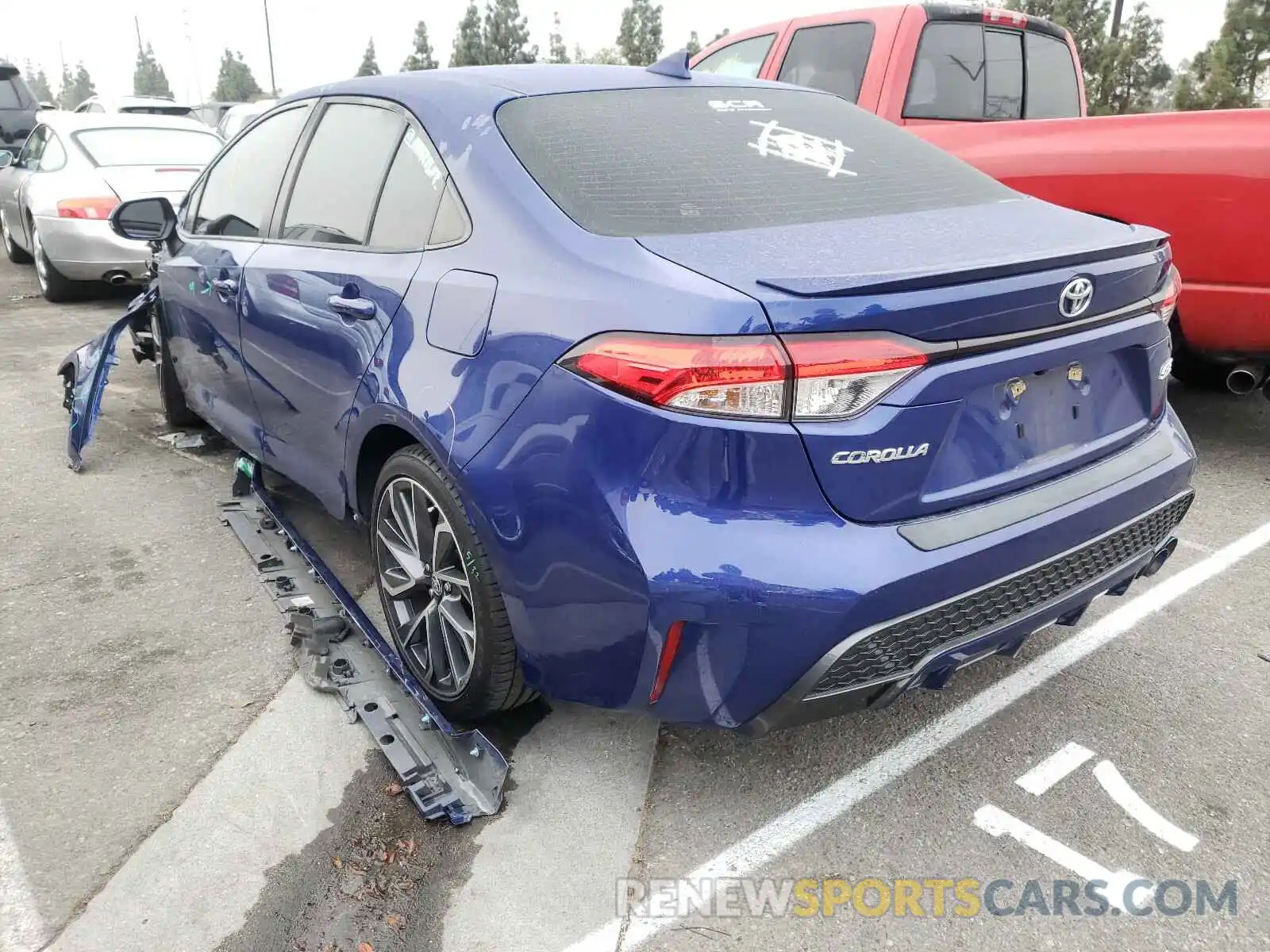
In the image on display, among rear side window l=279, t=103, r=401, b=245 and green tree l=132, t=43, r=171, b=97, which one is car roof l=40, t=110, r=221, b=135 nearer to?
rear side window l=279, t=103, r=401, b=245

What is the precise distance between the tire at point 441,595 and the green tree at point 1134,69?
26533 mm

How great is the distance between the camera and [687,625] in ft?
6.39

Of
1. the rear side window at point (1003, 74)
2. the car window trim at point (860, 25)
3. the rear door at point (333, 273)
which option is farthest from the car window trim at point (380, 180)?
the rear side window at point (1003, 74)

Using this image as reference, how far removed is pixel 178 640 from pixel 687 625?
6.39 feet

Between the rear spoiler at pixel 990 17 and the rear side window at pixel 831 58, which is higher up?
the rear spoiler at pixel 990 17

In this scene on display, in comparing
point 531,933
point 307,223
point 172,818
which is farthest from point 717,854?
point 307,223

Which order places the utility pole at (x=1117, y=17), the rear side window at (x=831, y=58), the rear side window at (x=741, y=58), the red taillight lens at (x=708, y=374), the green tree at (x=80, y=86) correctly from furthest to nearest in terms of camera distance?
the green tree at (x=80, y=86) < the utility pole at (x=1117, y=17) < the rear side window at (x=741, y=58) < the rear side window at (x=831, y=58) < the red taillight lens at (x=708, y=374)

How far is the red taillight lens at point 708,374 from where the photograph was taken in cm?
184

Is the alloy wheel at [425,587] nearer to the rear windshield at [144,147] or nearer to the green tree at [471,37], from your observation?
the rear windshield at [144,147]

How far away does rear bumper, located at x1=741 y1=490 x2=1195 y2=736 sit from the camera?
1.97 meters

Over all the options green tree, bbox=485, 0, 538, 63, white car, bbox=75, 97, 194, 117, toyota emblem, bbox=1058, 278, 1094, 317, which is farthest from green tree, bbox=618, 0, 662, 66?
toyota emblem, bbox=1058, 278, 1094, 317

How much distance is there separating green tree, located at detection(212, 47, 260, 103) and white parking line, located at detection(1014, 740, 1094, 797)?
10264 cm

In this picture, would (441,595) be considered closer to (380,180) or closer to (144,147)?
(380,180)

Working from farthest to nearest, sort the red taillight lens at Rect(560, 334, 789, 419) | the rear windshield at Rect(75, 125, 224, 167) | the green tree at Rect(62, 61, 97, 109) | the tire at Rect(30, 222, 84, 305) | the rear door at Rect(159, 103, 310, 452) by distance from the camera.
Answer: the green tree at Rect(62, 61, 97, 109) < the tire at Rect(30, 222, 84, 305) < the rear windshield at Rect(75, 125, 224, 167) < the rear door at Rect(159, 103, 310, 452) < the red taillight lens at Rect(560, 334, 789, 419)
